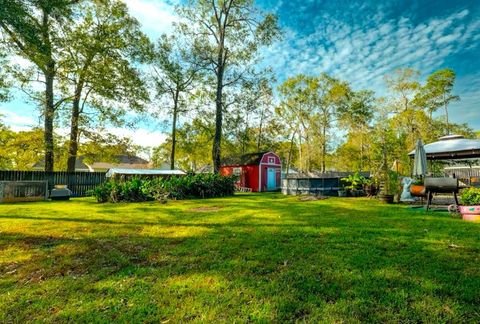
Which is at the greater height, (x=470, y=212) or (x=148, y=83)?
(x=148, y=83)

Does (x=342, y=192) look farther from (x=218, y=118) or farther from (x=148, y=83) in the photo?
(x=148, y=83)

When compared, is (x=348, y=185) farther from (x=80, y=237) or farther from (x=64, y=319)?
(x=64, y=319)

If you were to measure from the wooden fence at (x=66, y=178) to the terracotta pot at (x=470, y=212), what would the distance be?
18.3 metres

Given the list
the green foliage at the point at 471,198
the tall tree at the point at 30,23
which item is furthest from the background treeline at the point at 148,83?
the green foliage at the point at 471,198

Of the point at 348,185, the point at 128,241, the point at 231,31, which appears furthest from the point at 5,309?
the point at 231,31

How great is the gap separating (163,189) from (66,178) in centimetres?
732

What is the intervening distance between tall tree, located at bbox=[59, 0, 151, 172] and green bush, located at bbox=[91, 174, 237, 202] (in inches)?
289

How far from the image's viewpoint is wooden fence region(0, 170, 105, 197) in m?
12.9

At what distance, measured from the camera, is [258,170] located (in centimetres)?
2209

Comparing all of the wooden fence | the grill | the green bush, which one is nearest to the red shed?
the green bush

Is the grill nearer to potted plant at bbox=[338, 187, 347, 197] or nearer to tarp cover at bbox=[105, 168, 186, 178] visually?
potted plant at bbox=[338, 187, 347, 197]

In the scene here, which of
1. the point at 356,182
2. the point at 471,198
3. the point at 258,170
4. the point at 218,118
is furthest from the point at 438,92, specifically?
the point at 471,198

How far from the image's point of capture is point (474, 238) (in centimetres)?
431

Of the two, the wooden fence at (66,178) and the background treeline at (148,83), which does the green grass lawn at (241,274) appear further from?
the wooden fence at (66,178)
